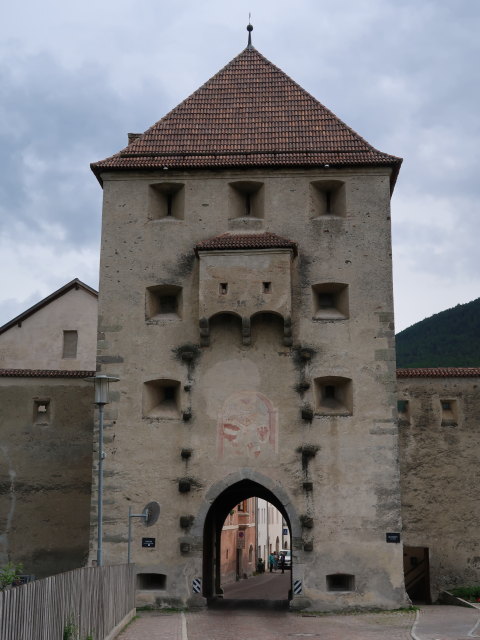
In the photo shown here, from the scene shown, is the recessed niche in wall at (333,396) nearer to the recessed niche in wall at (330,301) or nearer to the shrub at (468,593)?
the recessed niche in wall at (330,301)

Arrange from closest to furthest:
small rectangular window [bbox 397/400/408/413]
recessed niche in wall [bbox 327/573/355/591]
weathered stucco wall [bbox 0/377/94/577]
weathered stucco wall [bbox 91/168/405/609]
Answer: recessed niche in wall [bbox 327/573/355/591] → weathered stucco wall [bbox 91/168/405/609] → weathered stucco wall [bbox 0/377/94/577] → small rectangular window [bbox 397/400/408/413]

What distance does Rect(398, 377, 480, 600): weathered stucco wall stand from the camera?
815 inches

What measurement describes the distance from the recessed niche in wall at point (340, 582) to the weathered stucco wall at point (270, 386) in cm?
13

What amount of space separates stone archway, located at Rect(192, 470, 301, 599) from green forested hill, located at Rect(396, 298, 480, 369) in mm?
18705

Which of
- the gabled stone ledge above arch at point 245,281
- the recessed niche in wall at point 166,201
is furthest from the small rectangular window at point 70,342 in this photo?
the gabled stone ledge above arch at point 245,281

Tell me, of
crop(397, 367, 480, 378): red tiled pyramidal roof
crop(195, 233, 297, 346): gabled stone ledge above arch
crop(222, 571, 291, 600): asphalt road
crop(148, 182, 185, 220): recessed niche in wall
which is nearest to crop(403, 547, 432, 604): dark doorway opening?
crop(397, 367, 480, 378): red tiled pyramidal roof

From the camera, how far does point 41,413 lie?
21281 millimetres

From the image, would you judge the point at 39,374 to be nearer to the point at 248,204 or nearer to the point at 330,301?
the point at 248,204

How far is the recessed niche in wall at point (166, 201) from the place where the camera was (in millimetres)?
20094

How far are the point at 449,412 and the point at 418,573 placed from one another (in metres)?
3.98

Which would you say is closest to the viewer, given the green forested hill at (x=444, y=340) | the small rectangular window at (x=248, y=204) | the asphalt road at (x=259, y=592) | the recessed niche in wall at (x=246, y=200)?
the recessed niche in wall at (x=246, y=200)

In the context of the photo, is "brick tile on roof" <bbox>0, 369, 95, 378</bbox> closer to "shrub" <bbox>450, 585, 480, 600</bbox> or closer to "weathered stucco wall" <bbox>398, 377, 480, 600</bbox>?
"weathered stucco wall" <bbox>398, 377, 480, 600</bbox>

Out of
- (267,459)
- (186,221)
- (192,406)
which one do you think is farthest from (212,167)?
(267,459)

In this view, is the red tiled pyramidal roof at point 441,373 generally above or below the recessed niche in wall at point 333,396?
above
